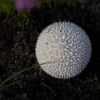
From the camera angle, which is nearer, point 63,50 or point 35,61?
point 63,50

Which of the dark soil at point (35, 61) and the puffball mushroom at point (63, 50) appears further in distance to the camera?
the dark soil at point (35, 61)

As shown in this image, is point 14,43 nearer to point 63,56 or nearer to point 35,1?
point 63,56

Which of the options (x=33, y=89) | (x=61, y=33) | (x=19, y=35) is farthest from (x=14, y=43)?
(x=61, y=33)

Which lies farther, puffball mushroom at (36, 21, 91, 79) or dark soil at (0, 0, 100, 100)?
dark soil at (0, 0, 100, 100)
